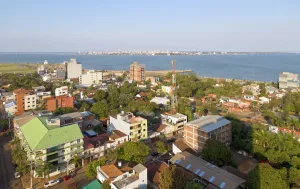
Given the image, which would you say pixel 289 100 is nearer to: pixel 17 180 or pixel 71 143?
pixel 71 143

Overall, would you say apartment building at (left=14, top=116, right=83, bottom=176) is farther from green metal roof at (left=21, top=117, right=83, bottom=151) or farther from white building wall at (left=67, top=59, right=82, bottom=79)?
white building wall at (left=67, top=59, right=82, bottom=79)

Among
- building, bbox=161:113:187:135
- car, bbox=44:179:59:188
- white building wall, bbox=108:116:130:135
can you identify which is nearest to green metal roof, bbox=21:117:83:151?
car, bbox=44:179:59:188

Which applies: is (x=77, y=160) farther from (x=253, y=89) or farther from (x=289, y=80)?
(x=289, y=80)

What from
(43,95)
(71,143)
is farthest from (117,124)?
(43,95)

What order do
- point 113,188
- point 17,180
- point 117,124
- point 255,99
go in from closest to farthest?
point 113,188 → point 17,180 → point 117,124 → point 255,99

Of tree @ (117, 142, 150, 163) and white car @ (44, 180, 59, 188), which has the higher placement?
tree @ (117, 142, 150, 163)

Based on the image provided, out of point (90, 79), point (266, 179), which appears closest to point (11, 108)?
point (90, 79)
